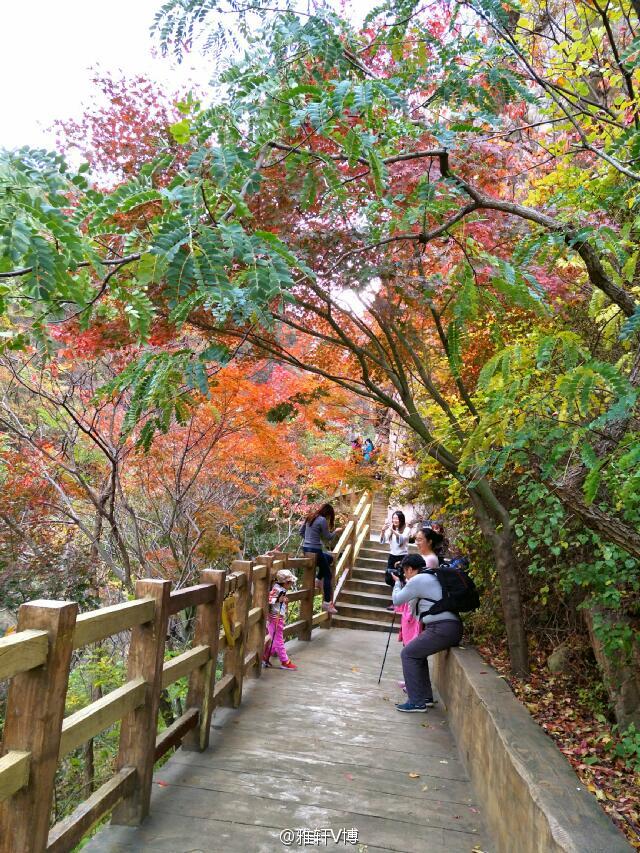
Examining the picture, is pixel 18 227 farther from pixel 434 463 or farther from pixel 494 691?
pixel 434 463

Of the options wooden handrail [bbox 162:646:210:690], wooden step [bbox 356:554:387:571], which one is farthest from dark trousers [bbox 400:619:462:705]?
wooden step [bbox 356:554:387:571]

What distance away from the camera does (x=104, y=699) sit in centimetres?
274

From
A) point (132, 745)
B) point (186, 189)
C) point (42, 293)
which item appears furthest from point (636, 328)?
point (132, 745)

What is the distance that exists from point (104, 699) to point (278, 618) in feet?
13.9

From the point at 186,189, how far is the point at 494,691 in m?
4.12

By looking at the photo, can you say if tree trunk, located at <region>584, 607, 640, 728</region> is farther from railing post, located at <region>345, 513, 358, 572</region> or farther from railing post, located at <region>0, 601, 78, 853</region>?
railing post, located at <region>345, 513, 358, 572</region>

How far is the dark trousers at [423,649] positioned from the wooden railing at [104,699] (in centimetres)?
160

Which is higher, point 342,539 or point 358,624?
point 342,539

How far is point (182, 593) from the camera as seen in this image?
369 cm

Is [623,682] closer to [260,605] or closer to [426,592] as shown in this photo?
[426,592]

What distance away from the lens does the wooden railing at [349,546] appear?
468 inches

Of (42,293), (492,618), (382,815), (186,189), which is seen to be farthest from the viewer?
(492,618)

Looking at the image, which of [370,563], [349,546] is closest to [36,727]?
[349,546]

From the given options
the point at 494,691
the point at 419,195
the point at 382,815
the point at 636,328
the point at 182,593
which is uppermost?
the point at 419,195
